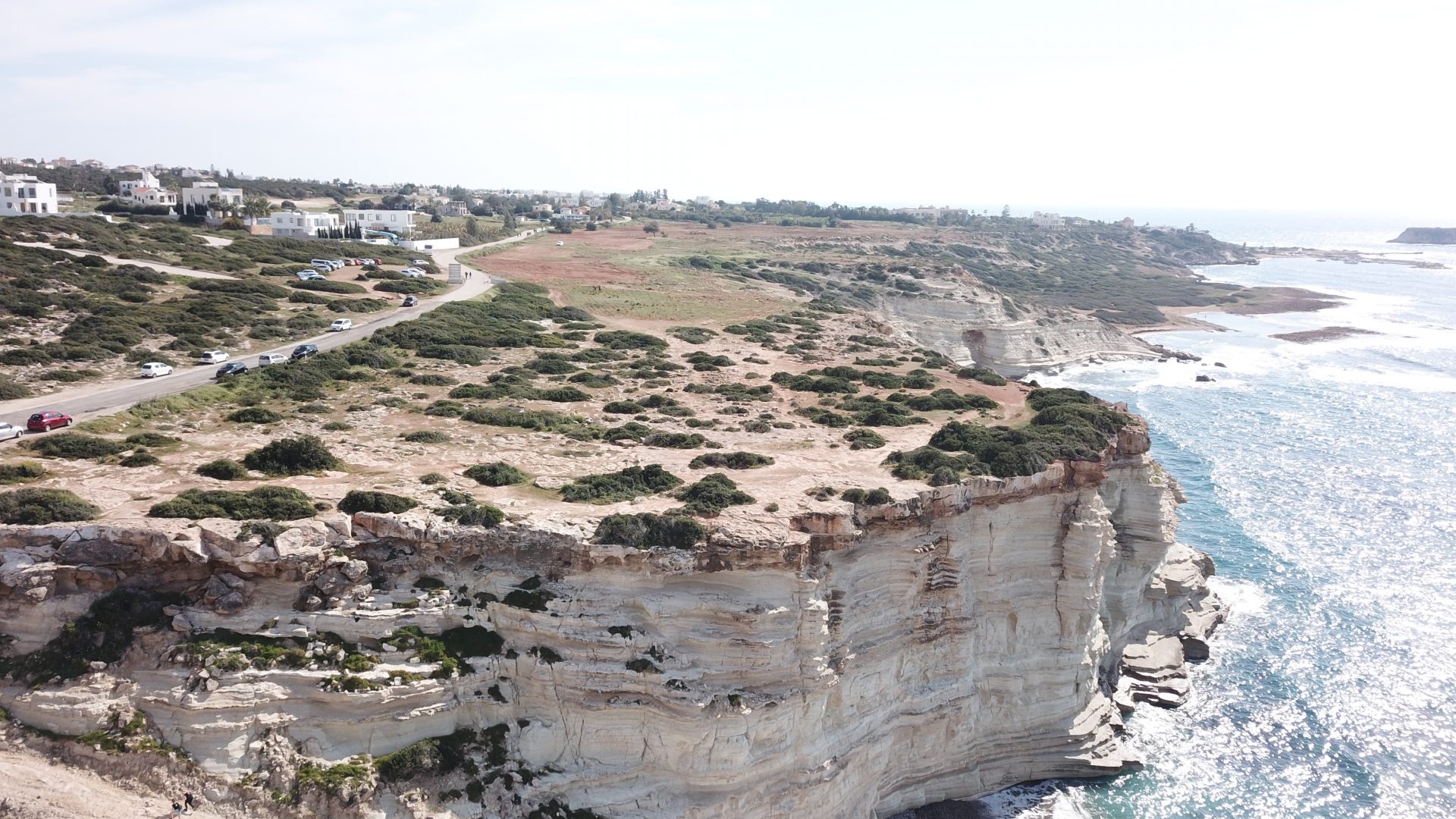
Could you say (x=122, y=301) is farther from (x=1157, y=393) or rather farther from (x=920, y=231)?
(x=920, y=231)

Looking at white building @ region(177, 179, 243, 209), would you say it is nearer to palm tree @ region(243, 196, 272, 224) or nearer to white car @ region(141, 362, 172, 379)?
palm tree @ region(243, 196, 272, 224)

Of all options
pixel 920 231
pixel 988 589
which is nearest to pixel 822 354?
pixel 988 589

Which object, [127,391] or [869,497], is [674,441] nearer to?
[869,497]

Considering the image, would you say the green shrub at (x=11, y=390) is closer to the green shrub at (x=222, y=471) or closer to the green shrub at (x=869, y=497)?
the green shrub at (x=222, y=471)

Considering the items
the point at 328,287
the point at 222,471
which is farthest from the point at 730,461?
the point at 328,287

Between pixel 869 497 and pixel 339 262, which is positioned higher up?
pixel 339 262

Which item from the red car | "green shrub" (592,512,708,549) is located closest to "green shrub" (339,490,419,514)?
"green shrub" (592,512,708,549)
